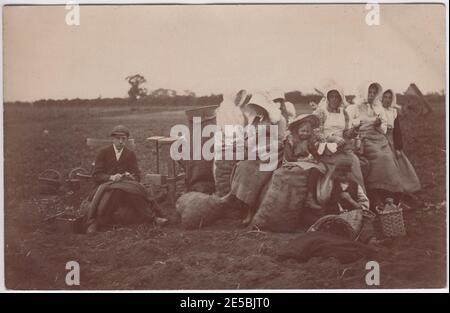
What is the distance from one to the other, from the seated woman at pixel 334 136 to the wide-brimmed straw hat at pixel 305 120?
5 centimetres

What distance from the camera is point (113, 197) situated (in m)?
6.12

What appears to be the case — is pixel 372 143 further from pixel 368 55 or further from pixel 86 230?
pixel 86 230

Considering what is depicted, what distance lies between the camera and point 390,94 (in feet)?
20.1

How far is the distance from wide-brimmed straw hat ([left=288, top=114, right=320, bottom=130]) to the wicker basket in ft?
3.74

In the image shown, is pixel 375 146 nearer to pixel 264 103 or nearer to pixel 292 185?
pixel 292 185

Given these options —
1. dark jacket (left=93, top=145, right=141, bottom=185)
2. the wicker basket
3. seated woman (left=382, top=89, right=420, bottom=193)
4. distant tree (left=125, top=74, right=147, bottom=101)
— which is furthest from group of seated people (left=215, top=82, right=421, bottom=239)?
dark jacket (left=93, top=145, right=141, bottom=185)

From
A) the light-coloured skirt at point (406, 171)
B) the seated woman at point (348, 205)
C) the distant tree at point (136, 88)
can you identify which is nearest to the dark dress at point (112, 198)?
the distant tree at point (136, 88)

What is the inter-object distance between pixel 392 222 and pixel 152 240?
255cm

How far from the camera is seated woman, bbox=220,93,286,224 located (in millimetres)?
6082

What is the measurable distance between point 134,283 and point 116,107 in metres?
1.87

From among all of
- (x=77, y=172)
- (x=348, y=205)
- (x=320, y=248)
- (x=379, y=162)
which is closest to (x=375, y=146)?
(x=379, y=162)

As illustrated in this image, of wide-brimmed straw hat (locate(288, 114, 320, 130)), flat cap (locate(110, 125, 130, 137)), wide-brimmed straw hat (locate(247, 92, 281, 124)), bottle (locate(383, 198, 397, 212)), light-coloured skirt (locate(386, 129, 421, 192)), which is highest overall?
wide-brimmed straw hat (locate(247, 92, 281, 124))

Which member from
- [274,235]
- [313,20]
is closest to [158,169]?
[274,235]

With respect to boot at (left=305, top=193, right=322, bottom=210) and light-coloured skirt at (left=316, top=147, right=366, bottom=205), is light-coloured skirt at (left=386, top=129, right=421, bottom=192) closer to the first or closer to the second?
light-coloured skirt at (left=316, top=147, right=366, bottom=205)
